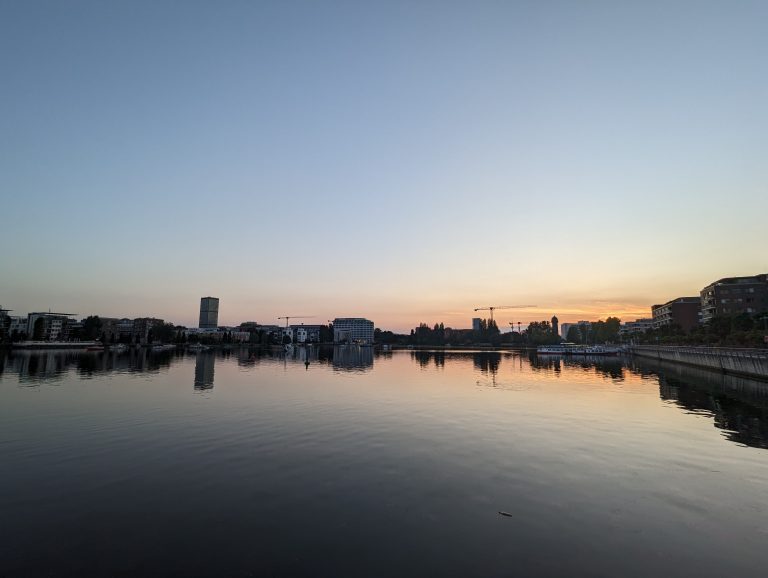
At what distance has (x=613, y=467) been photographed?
→ 22.5 meters

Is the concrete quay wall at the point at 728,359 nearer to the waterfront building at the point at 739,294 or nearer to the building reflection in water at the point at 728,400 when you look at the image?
the building reflection in water at the point at 728,400

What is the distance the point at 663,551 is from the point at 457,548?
22.6 ft

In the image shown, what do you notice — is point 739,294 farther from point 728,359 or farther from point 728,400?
point 728,400

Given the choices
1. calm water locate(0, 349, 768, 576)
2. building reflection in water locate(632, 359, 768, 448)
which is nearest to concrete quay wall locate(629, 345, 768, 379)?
building reflection in water locate(632, 359, 768, 448)

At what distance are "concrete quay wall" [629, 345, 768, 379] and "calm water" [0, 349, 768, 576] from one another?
3139cm

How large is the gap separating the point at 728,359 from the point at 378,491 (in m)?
84.8

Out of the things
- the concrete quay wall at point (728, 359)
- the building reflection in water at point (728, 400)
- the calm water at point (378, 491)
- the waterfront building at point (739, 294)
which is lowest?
the building reflection in water at point (728, 400)

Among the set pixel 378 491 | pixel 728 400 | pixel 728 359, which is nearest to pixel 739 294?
pixel 728 359

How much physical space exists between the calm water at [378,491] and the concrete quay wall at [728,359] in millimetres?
31386

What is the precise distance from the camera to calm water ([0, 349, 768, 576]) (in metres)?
12.8

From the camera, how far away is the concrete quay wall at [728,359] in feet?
205

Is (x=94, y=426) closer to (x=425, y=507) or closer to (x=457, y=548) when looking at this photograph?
(x=425, y=507)

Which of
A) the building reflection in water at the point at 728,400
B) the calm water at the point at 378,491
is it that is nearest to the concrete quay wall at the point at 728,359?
the building reflection in water at the point at 728,400

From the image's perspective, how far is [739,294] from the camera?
15375cm
